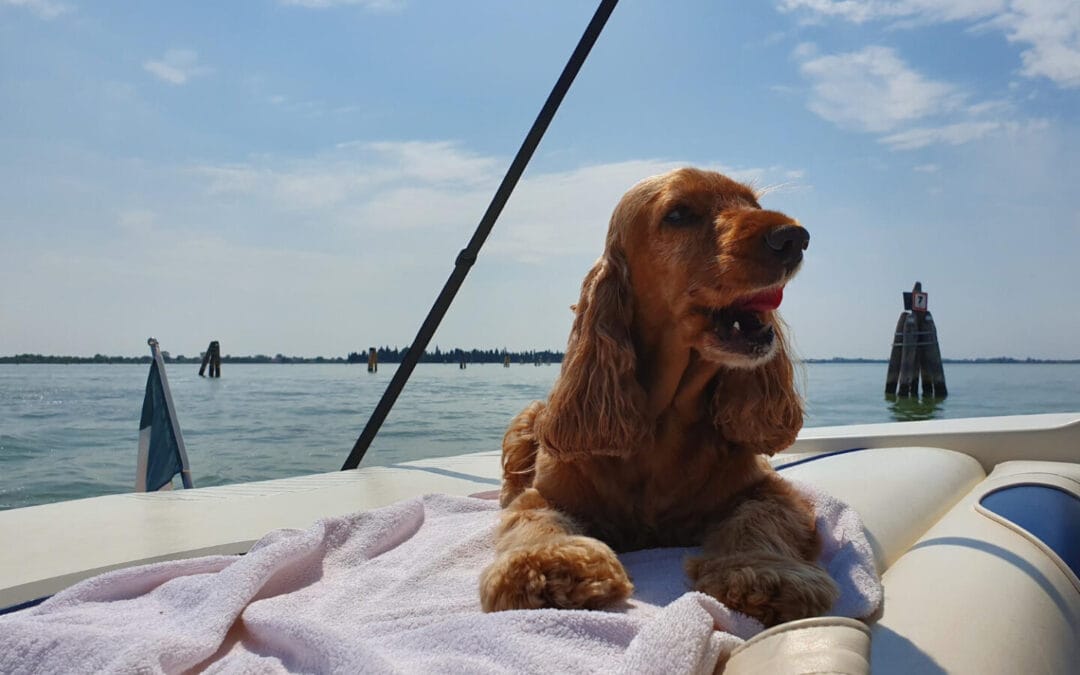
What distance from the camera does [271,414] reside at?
54.4ft

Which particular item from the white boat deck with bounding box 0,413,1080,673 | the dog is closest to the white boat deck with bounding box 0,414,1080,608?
the white boat deck with bounding box 0,413,1080,673

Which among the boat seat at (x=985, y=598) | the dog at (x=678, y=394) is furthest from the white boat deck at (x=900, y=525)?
the dog at (x=678, y=394)

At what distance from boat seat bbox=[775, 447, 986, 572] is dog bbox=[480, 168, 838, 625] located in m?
0.33

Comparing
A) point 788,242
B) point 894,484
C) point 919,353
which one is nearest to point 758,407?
point 788,242

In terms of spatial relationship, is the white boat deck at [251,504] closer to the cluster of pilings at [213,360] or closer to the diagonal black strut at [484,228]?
the diagonal black strut at [484,228]

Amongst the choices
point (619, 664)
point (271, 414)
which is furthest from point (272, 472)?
point (271, 414)

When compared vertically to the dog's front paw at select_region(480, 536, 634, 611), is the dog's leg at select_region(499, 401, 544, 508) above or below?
above

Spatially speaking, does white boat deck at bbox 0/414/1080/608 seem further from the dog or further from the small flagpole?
the small flagpole

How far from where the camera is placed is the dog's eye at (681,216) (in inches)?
62.9

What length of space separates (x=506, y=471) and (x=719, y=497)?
0.71 meters

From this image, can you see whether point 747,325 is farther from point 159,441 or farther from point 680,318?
point 159,441

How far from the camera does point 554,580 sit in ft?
4.07

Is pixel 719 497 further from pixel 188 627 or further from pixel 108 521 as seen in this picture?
pixel 108 521

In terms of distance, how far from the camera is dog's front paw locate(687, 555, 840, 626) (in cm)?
115
